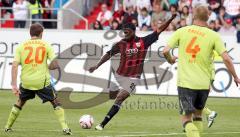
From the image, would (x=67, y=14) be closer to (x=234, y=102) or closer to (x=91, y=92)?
(x=91, y=92)

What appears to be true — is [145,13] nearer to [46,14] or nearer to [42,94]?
[46,14]

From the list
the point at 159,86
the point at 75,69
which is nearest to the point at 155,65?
the point at 159,86

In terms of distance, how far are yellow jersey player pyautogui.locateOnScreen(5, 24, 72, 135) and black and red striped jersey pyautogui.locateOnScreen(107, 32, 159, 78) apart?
242 centimetres

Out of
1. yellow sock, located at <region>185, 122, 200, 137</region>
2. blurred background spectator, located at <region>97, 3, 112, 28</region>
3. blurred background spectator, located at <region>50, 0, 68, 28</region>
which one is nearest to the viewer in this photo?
yellow sock, located at <region>185, 122, 200, 137</region>

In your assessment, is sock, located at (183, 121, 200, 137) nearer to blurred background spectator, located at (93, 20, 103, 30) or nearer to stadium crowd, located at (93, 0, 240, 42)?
stadium crowd, located at (93, 0, 240, 42)

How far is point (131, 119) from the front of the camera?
19672 mm

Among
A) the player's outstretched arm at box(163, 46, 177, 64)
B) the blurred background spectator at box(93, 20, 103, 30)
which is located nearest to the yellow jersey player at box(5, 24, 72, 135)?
the player's outstretched arm at box(163, 46, 177, 64)

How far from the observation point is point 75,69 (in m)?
27.6

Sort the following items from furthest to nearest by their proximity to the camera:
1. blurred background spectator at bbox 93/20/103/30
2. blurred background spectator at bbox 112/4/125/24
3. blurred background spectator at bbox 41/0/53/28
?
blurred background spectator at bbox 41/0/53/28, blurred background spectator at bbox 93/20/103/30, blurred background spectator at bbox 112/4/125/24

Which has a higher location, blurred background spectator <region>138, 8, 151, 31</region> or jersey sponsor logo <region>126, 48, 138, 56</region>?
jersey sponsor logo <region>126, 48, 138, 56</region>

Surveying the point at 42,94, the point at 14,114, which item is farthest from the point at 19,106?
the point at 42,94

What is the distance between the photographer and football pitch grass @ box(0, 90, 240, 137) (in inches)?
637

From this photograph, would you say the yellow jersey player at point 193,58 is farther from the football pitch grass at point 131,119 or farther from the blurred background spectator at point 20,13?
the blurred background spectator at point 20,13

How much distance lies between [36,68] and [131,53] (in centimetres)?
283
